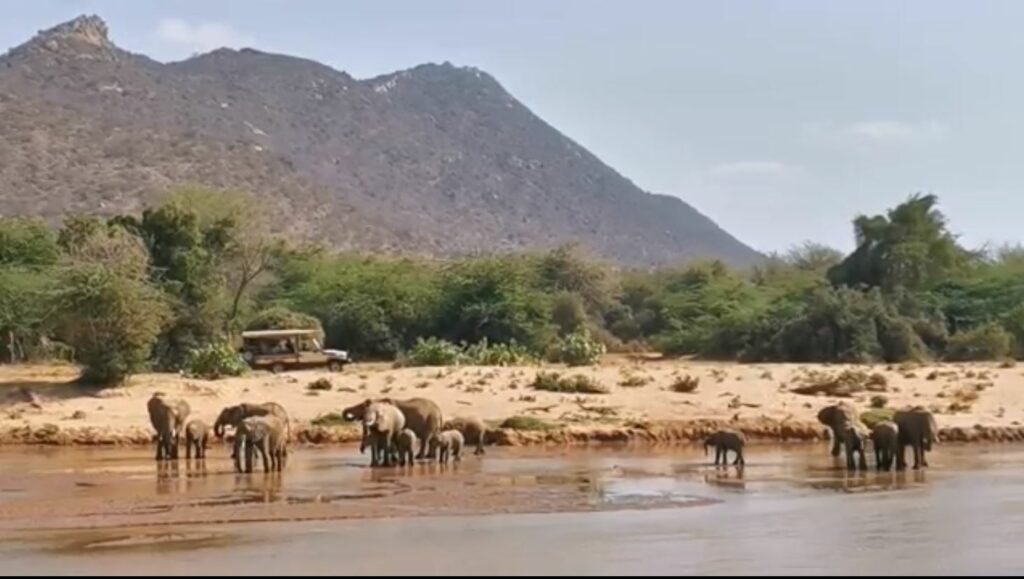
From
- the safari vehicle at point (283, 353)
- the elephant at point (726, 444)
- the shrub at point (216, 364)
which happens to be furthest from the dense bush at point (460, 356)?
the elephant at point (726, 444)

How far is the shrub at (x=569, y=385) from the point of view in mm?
43125

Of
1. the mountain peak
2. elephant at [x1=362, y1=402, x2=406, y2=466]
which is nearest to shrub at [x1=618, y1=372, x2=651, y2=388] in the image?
elephant at [x1=362, y1=402, x2=406, y2=466]

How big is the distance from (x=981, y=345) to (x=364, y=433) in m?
39.6

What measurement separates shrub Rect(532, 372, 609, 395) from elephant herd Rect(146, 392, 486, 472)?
26.5ft

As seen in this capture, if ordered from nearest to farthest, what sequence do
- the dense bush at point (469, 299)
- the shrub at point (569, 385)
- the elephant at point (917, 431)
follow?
the elephant at point (917, 431) → the shrub at point (569, 385) → the dense bush at point (469, 299)

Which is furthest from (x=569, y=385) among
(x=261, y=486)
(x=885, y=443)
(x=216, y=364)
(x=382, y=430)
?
(x=261, y=486)

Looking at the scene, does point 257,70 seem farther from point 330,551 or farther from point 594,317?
point 330,551

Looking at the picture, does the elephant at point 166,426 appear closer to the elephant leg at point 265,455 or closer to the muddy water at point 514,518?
the muddy water at point 514,518

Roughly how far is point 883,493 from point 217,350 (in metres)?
27.0

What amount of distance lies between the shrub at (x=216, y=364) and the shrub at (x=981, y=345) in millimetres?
30033

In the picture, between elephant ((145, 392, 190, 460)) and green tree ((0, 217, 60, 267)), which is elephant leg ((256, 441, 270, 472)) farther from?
green tree ((0, 217, 60, 267))

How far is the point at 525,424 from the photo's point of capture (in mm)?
37531

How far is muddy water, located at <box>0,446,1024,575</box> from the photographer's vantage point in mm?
17234

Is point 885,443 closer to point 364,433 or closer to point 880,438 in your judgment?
point 880,438
